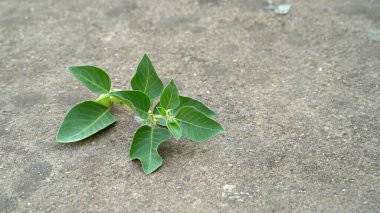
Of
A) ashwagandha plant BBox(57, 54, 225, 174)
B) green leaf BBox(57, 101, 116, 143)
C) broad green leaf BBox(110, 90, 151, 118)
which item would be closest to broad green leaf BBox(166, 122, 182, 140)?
ashwagandha plant BBox(57, 54, 225, 174)

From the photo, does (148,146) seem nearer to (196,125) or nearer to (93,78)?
(196,125)

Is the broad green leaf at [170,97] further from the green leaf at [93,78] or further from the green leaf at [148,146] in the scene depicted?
the green leaf at [93,78]

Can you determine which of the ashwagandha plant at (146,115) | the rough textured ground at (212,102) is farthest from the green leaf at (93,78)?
the rough textured ground at (212,102)

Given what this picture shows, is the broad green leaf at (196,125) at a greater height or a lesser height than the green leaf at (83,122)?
greater

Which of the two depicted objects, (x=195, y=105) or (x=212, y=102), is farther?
(x=212, y=102)

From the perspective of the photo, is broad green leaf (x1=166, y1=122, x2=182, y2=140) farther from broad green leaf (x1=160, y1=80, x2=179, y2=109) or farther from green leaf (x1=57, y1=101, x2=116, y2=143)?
green leaf (x1=57, y1=101, x2=116, y2=143)

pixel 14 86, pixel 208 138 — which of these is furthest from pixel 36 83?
pixel 208 138

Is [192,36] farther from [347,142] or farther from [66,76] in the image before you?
[347,142]

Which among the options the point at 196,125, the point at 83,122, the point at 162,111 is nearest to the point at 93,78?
the point at 83,122
